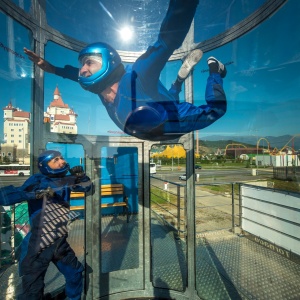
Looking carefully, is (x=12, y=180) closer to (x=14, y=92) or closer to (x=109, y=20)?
(x=14, y=92)

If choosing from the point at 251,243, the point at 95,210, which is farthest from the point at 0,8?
the point at 251,243

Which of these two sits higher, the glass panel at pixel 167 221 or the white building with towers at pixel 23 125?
the white building with towers at pixel 23 125

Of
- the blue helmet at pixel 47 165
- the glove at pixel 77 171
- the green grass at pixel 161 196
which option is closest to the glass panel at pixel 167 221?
the green grass at pixel 161 196

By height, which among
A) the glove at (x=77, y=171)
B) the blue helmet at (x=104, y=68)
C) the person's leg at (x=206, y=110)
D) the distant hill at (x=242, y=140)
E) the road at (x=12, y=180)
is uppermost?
the blue helmet at (x=104, y=68)

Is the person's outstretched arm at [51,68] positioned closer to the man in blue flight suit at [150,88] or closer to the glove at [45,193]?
the man in blue flight suit at [150,88]

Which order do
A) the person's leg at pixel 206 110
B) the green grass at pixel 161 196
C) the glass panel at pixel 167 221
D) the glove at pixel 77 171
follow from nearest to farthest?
1. the person's leg at pixel 206 110
2. the glove at pixel 77 171
3. the glass panel at pixel 167 221
4. the green grass at pixel 161 196

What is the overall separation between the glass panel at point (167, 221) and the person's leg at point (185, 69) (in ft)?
1.33

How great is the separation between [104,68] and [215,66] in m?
0.48

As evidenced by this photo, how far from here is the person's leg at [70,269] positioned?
991 mm

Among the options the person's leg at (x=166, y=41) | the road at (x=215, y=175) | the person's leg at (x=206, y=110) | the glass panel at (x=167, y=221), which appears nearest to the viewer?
the person's leg at (x=166, y=41)

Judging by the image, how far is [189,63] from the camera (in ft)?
2.83

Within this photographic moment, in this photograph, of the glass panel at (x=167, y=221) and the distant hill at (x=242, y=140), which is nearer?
the distant hill at (x=242, y=140)

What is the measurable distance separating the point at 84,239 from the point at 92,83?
99cm

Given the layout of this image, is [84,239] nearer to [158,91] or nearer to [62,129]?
[62,129]
